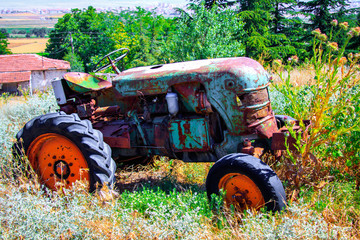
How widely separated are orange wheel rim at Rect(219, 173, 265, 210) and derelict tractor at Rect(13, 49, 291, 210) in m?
0.01

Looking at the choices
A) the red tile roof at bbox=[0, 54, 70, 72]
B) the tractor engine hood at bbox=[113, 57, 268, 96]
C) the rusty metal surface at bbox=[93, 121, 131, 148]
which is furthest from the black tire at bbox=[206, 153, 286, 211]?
the red tile roof at bbox=[0, 54, 70, 72]

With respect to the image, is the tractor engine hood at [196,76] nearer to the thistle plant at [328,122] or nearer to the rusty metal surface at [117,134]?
the thistle plant at [328,122]

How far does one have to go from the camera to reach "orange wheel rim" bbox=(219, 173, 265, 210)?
337 centimetres

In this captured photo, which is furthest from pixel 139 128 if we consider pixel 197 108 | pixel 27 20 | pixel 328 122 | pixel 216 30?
pixel 27 20

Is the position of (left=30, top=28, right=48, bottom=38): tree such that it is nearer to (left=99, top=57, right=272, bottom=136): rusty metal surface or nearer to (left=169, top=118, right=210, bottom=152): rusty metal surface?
(left=99, top=57, right=272, bottom=136): rusty metal surface

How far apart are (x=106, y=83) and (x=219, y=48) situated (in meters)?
7.36

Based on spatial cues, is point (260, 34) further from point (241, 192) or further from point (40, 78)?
point (40, 78)

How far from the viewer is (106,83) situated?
5.29 meters

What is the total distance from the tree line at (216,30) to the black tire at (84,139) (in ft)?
10.2

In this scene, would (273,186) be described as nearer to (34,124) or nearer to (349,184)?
(349,184)

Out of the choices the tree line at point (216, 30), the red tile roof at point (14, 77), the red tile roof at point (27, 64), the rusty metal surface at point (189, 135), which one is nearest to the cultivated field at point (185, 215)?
the rusty metal surface at point (189, 135)

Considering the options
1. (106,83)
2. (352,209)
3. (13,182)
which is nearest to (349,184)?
(352,209)

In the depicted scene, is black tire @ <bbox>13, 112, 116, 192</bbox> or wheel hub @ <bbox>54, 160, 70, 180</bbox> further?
wheel hub @ <bbox>54, 160, 70, 180</bbox>

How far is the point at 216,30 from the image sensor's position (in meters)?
12.6
